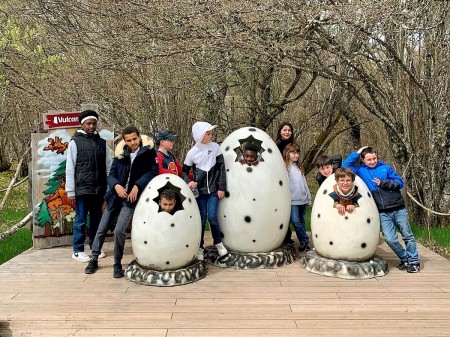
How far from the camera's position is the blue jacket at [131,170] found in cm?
509

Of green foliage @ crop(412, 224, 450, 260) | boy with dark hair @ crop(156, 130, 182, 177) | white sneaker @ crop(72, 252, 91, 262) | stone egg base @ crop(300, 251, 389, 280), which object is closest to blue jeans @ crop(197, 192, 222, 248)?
boy with dark hair @ crop(156, 130, 182, 177)

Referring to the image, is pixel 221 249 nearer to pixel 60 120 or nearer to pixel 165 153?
pixel 165 153

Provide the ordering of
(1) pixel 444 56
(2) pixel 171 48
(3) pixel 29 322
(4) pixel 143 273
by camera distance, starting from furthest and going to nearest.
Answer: (1) pixel 444 56 → (2) pixel 171 48 → (4) pixel 143 273 → (3) pixel 29 322

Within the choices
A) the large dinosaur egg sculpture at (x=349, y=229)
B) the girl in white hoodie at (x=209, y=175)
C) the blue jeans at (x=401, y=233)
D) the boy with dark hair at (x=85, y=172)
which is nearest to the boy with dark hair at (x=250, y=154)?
the girl in white hoodie at (x=209, y=175)

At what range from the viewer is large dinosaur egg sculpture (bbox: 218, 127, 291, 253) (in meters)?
5.30

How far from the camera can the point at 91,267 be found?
17.2 ft

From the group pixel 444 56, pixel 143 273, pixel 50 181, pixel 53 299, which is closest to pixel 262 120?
pixel 444 56

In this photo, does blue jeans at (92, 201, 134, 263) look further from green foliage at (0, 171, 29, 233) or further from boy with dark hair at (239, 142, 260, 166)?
green foliage at (0, 171, 29, 233)

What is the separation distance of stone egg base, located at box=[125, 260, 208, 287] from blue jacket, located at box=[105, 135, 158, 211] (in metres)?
0.71

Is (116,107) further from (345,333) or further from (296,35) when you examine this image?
(345,333)

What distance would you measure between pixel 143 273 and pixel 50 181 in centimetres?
233

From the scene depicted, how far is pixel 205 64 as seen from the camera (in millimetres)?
8016

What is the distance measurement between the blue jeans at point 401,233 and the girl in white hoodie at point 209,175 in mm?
1812

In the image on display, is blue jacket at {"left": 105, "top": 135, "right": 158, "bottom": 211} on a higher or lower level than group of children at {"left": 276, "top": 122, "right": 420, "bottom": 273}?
higher
